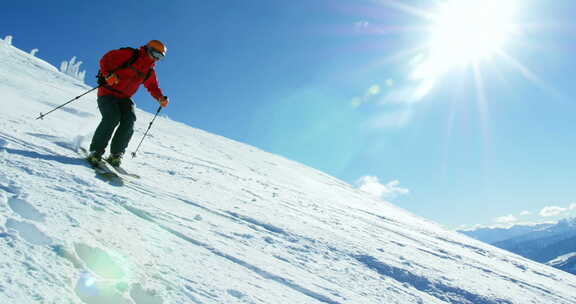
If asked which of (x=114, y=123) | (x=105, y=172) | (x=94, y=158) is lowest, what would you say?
(x=105, y=172)

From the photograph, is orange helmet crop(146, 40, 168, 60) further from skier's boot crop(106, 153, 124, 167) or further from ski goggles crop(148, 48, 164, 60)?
skier's boot crop(106, 153, 124, 167)

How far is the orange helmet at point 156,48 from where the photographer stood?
602 cm

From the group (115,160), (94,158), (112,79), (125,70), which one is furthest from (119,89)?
(94,158)

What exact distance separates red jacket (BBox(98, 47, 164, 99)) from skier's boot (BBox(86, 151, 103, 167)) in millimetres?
1128

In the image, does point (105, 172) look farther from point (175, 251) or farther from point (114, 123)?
point (175, 251)

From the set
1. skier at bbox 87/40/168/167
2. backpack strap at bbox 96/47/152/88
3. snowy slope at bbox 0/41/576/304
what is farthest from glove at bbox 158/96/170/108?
snowy slope at bbox 0/41/576/304

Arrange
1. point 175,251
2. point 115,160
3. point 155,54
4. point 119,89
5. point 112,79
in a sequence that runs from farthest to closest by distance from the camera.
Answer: point 155,54 < point 119,89 < point 115,160 < point 112,79 < point 175,251

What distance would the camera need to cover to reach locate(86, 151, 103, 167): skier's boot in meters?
4.98

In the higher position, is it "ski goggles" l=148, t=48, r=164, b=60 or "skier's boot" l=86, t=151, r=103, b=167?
"ski goggles" l=148, t=48, r=164, b=60

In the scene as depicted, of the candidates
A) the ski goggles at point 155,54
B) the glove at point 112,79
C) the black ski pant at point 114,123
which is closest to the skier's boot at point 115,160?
the black ski pant at point 114,123

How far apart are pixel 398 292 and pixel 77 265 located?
3113 millimetres

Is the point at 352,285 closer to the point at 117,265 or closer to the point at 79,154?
the point at 117,265

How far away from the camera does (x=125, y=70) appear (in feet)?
19.4

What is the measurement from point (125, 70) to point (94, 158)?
166cm
